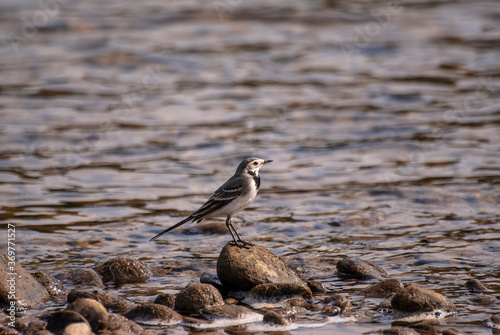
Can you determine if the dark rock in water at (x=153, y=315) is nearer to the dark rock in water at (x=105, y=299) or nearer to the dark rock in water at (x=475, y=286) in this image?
the dark rock in water at (x=105, y=299)

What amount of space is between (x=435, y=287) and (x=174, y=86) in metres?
14.7

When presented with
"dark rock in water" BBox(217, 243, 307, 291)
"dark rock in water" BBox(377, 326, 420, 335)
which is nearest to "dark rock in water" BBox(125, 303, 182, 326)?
"dark rock in water" BBox(217, 243, 307, 291)

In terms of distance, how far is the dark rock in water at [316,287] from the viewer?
852 cm

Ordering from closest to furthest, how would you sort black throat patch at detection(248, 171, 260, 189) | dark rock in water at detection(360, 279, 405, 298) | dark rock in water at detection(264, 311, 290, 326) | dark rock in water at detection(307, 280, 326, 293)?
dark rock in water at detection(264, 311, 290, 326) → dark rock in water at detection(360, 279, 405, 298) → dark rock in water at detection(307, 280, 326, 293) → black throat patch at detection(248, 171, 260, 189)

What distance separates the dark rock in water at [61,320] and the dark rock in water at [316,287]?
292 centimetres

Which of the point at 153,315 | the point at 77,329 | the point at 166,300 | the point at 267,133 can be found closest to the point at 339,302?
the point at 166,300

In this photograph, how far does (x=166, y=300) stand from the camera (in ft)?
25.8

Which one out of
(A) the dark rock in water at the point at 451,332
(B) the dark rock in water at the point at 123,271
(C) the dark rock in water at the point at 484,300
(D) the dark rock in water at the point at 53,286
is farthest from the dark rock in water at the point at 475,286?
(D) the dark rock in water at the point at 53,286

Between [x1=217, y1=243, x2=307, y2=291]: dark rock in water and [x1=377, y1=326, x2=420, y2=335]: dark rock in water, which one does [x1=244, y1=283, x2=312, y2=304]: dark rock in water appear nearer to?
[x1=217, y1=243, x2=307, y2=291]: dark rock in water

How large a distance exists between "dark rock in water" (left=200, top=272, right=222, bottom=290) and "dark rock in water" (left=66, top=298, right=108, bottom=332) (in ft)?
5.98

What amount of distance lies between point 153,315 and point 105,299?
759 millimetres

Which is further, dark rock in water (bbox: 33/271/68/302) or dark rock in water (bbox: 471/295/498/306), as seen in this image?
dark rock in water (bbox: 33/271/68/302)

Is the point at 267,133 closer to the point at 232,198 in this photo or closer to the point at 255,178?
the point at 255,178

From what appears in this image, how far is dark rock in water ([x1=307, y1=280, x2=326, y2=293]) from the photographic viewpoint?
8.52 m
